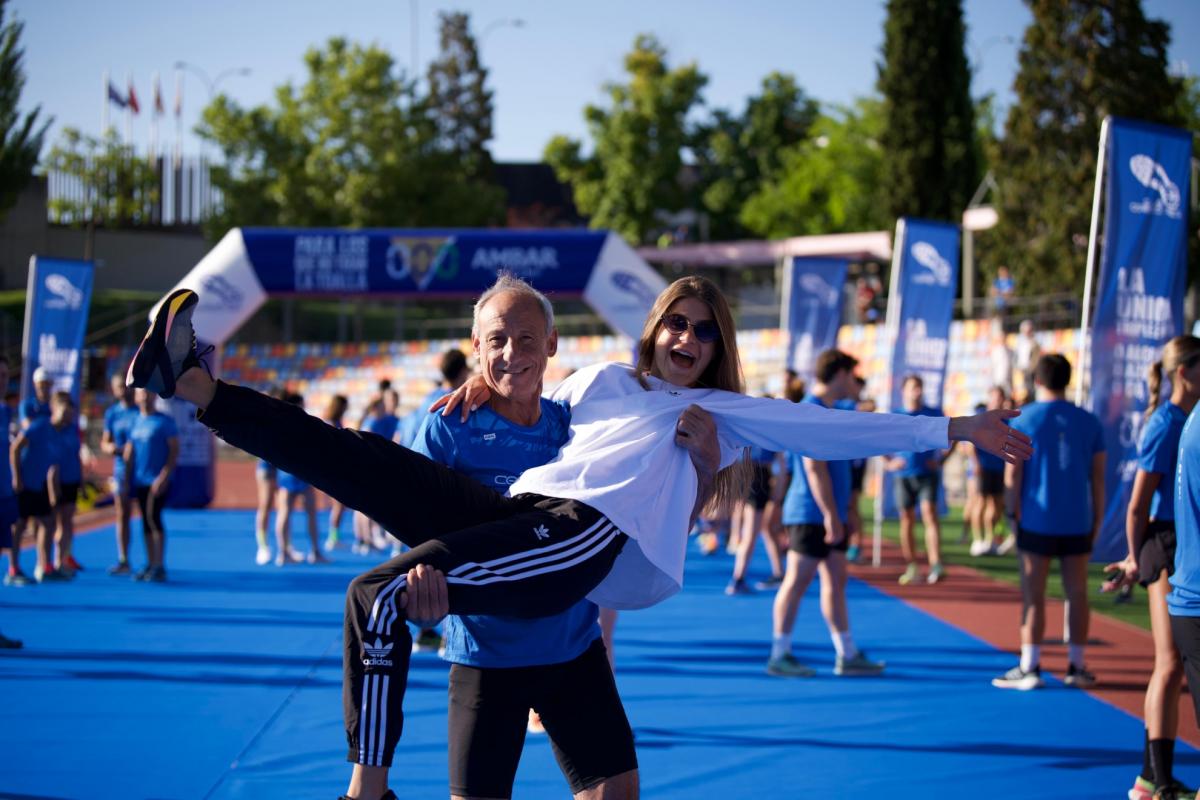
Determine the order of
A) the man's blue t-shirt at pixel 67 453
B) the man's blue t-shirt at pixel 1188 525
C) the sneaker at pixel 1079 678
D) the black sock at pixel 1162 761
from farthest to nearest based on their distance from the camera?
1. the man's blue t-shirt at pixel 67 453
2. the sneaker at pixel 1079 678
3. the black sock at pixel 1162 761
4. the man's blue t-shirt at pixel 1188 525

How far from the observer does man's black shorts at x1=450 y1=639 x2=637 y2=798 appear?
3080 mm

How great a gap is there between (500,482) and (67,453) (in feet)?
32.6

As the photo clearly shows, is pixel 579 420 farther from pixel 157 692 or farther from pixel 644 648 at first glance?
pixel 644 648

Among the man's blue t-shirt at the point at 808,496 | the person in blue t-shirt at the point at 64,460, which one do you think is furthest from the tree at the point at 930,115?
the man's blue t-shirt at the point at 808,496

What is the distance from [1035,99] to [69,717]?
33071 millimetres

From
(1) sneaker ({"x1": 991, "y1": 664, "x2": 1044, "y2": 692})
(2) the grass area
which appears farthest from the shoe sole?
(2) the grass area

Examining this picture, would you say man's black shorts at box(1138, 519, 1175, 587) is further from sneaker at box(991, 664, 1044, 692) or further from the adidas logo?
the adidas logo

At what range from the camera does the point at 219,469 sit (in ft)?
103

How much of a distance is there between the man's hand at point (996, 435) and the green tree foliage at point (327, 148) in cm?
4150

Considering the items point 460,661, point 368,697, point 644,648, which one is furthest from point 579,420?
point 644,648

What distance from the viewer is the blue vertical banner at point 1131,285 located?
885 centimetres

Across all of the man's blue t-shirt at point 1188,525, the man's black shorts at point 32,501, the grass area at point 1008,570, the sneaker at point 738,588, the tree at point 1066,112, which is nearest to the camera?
the man's blue t-shirt at point 1188,525

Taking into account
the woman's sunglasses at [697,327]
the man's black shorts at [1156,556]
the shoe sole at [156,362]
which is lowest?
the man's black shorts at [1156,556]

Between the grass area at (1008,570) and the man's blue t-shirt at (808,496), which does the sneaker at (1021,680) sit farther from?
the grass area at (1008,570)
